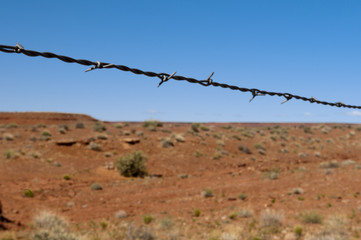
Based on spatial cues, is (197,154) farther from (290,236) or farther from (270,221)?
(290,236)

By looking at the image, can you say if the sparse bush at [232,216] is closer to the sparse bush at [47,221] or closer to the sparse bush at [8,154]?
the sparse bush at [47,221]

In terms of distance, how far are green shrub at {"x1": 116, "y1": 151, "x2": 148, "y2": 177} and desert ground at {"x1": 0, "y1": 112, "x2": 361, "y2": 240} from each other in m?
0.48

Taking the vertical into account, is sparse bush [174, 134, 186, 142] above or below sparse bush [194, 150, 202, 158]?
above

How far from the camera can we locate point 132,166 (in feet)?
75.9

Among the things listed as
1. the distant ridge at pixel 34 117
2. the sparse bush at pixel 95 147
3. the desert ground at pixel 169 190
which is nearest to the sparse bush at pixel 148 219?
the desert ground at pixel 169 190

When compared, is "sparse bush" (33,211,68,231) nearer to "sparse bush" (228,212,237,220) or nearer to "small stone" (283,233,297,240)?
"sparse bush" (228,212,237,220)

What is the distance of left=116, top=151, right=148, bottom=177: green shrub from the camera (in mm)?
A: 22938

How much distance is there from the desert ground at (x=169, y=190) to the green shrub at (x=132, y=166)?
0.48 m

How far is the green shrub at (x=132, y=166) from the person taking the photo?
22.9 metres

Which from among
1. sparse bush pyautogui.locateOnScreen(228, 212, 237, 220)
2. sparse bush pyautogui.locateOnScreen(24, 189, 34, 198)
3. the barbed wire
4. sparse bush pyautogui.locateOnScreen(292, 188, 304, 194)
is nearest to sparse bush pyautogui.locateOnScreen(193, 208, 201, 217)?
sparse bush pyautogui.locateOnScreen(228, 212, 237, 220)

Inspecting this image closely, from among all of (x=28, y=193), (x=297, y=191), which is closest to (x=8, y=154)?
(x=28, y=193)

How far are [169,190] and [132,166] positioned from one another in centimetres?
604

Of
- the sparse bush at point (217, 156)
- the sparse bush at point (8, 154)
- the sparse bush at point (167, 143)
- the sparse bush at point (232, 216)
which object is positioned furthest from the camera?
the sparse bush at point (167, 143)

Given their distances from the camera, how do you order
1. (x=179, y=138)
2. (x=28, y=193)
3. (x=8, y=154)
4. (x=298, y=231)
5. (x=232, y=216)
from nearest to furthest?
(x=298, y=231) < (x=232, y=216) < (x=28, y=193) < (x=8, y=154) < (x=179, y=138)
